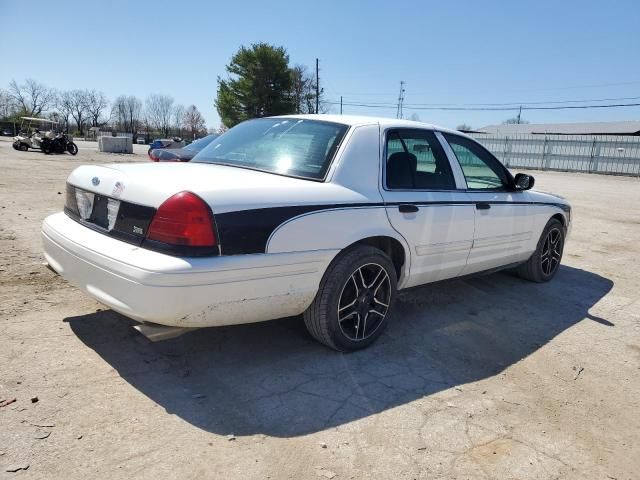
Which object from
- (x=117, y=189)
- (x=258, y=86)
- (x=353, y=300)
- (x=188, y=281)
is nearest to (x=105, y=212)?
(x=117, y=189)

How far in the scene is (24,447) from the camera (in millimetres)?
2217

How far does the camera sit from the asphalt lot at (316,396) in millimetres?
2275

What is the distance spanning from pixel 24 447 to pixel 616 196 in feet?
61.0

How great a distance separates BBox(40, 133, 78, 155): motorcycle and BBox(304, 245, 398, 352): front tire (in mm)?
26578

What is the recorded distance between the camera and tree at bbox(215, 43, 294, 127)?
46094 millimetres

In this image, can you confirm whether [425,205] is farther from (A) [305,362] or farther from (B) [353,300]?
(A) [305,362]

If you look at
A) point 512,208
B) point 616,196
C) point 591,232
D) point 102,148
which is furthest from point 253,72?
point 512,208

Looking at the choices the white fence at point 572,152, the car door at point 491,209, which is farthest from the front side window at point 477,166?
the white fence at point 572,152

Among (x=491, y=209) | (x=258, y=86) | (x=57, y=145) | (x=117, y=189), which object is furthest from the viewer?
(x=258, y=86)

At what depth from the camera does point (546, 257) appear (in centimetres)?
545

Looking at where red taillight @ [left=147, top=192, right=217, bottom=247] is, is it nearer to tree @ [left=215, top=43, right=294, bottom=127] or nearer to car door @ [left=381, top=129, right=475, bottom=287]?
car door @ [left=381, top=129, right=475, bottom=287]

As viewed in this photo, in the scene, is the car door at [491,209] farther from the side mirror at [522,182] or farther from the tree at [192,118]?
the tree at [192,118]

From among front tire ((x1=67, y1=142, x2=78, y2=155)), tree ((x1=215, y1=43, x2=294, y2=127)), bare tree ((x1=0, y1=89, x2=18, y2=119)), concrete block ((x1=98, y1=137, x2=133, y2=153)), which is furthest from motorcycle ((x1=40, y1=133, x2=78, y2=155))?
bare tree ((x1=0, y1=89, x2=18, y2=119))

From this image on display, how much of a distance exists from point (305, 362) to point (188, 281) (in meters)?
1.10
